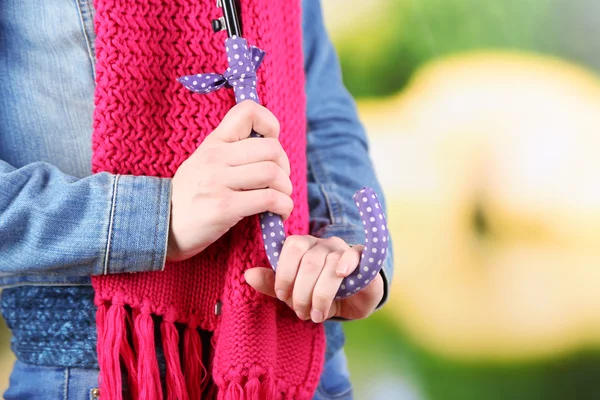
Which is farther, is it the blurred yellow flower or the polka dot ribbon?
the blurred yellow flower

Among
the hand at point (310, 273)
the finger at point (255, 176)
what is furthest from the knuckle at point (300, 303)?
the finger at point (255, 176)

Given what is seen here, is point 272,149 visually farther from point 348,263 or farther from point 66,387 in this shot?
point 66,387

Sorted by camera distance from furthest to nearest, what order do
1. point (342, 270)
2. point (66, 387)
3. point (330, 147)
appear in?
point (330, 147) < point (66, 387) < point (342, 270)

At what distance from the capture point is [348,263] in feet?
1.68

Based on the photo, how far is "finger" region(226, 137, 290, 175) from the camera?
1.75 feet

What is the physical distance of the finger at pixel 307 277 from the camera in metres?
0.52

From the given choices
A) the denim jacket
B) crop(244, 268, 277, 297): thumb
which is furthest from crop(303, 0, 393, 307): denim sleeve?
crop(244, 268, 277, 297): thumb

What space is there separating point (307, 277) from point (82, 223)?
21 centimetres

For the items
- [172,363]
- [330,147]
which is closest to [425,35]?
[330,147]

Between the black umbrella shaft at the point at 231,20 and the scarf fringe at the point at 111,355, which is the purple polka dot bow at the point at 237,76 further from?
the scarf fringe at the point at 111,355

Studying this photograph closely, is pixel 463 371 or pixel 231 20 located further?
pixel 463 371

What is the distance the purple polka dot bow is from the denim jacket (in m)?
0.10

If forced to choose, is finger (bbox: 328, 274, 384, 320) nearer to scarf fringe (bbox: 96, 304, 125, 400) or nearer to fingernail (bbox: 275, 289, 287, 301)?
fingernail (bbox: 275, 289, 287, 301)

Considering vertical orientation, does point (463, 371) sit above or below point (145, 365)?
below
